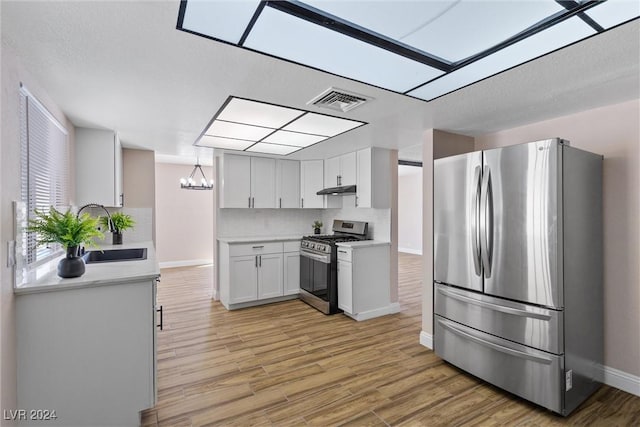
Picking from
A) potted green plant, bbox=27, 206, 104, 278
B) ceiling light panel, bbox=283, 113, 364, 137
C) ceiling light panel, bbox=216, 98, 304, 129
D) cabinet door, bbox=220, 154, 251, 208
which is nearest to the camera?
potted green plant, bbox=27, 206, 104, 278

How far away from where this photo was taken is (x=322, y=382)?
8.29 ft

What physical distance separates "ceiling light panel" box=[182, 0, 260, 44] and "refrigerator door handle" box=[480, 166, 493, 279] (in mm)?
2076

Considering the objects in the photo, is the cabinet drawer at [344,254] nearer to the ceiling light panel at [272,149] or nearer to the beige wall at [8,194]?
the ceiling light panel at [272,149]

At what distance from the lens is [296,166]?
17.0 feet

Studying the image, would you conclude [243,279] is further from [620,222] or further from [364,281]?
[620,222]

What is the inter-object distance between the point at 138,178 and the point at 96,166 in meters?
1.21

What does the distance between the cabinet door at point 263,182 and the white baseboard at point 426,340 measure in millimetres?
2921

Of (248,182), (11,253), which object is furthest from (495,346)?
(248,182)

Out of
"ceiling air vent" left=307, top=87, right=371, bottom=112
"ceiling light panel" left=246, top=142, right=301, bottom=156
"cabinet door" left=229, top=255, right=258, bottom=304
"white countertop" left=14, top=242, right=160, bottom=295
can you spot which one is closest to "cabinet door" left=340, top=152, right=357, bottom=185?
"ceiling light panel" left=246, top=142, right=301, bottom=156

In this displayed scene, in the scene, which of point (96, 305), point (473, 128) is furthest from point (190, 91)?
point (473, 128)

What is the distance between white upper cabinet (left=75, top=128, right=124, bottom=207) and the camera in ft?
10.7

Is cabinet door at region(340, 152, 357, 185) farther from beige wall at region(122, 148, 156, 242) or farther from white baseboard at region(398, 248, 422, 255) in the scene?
white baseboard at region(398, 248, 422, 255)

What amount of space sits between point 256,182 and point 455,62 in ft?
11.6

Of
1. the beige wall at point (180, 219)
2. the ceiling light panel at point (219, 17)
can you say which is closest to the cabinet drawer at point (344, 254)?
the ceiling light panel at point (219, 17)
